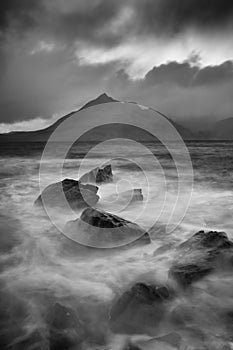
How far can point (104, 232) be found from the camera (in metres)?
5.25

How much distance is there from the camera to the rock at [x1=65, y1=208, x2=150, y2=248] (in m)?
5.23

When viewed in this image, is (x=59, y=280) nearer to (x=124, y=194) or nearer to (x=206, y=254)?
(x=206, y=254)

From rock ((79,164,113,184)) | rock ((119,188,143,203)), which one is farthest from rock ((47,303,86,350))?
rock ((79,164,113,184))

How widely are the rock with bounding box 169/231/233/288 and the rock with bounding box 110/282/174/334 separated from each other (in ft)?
1.97

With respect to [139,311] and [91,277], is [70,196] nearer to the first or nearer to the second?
[91,277]

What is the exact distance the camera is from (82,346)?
2.84 meters

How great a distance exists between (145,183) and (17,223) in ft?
25.0

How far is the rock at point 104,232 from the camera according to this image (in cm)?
523

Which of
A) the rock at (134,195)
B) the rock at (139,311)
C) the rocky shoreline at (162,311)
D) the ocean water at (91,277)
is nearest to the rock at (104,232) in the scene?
the ocean water at (91,277)

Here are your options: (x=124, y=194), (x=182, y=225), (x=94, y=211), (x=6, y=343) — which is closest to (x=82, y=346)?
(x=6, y=343)

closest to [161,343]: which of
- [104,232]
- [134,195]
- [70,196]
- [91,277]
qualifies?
[91,277]

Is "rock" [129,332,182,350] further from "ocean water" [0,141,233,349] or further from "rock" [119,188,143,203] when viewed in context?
"rock" [119,188,143,203]

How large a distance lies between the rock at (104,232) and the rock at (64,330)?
7.06 feet

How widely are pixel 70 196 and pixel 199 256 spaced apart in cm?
480
